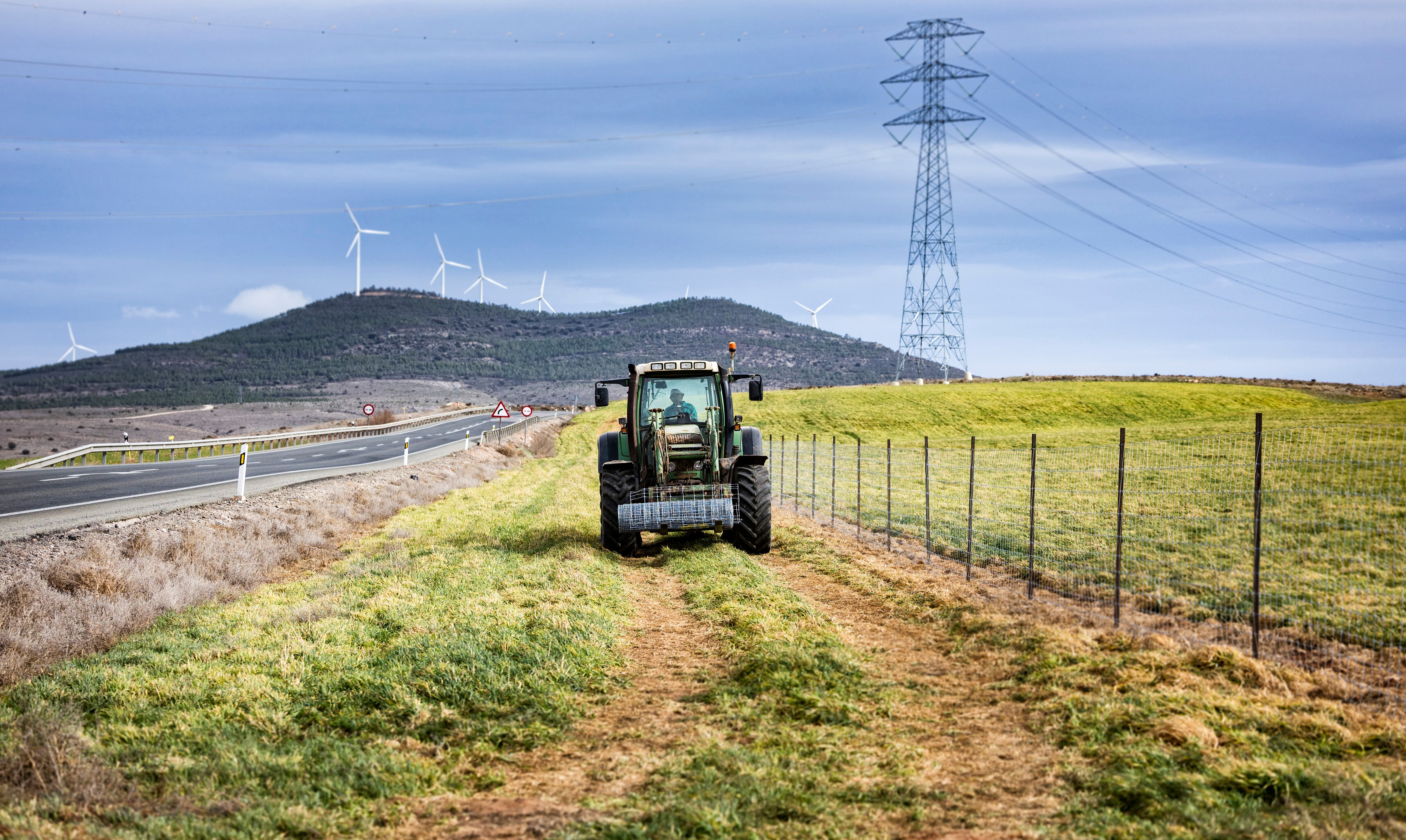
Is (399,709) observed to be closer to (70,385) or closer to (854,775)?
(854,775)

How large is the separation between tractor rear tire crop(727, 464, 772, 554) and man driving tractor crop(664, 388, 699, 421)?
4.60ft

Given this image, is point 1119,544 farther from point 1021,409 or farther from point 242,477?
point 1021,409

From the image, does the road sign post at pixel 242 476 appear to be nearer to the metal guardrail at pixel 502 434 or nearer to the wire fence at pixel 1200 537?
the wire fence at pixel 1200 537

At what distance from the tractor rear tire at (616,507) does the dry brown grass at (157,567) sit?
4.73 metres

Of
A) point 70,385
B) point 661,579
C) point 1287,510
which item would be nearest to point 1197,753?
point 661,579

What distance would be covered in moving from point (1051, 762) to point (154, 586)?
1052 cm

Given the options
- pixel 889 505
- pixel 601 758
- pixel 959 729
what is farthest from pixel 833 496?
pixel 601 758

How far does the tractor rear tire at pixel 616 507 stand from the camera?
48.5 feet

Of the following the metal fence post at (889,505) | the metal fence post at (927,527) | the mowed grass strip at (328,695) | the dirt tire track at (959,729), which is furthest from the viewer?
the metal fence post at (889,505)

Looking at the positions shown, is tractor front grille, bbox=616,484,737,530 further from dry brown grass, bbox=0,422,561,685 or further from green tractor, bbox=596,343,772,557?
dry brown grass, bbox=0,422,561,685

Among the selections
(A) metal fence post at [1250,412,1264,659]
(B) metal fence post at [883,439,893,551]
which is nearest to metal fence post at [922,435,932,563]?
(B) metal fence post at [883,439,893,551]

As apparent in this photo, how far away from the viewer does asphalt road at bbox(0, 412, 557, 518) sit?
21188 mm

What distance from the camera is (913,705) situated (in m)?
7.17

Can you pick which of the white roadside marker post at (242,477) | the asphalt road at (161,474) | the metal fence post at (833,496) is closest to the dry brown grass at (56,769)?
the metal fence post at (833,496)
